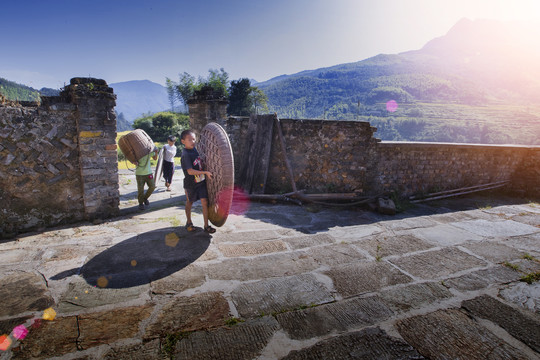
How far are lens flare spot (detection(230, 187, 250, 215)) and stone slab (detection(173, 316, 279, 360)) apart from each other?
3364 millimetres

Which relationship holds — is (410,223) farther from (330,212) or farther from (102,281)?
(102,281)

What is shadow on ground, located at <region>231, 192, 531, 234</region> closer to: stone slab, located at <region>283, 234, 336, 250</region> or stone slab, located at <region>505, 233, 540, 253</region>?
stone slab, located at <region>283, 234, 336, 250</region>

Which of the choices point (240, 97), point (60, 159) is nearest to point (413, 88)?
point (240, 97)

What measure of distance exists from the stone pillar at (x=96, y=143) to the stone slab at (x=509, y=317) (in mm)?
5398

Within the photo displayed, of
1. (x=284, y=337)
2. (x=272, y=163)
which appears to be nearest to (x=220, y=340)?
(x=284, y=337)

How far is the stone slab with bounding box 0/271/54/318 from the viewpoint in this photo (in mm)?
2188

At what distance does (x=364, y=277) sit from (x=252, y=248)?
1.50m

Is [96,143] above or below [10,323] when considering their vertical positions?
above

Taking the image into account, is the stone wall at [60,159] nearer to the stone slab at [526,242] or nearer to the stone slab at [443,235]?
the stone slab at [443,235]

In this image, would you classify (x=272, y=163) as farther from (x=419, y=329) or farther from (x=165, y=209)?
(x=419, y=329)

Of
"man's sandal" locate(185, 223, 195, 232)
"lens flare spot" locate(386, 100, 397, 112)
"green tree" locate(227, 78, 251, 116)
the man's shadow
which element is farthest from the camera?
"lens flare spot" locate(386, 100, 397, 112)

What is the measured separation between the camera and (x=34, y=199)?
4.06 meters

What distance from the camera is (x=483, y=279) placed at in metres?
3.00

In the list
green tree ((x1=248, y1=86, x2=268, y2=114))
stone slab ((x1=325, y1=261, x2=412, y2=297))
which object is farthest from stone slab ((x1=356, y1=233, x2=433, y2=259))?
green tree ((x1=248, y1=86, x2=268, y2=114))
